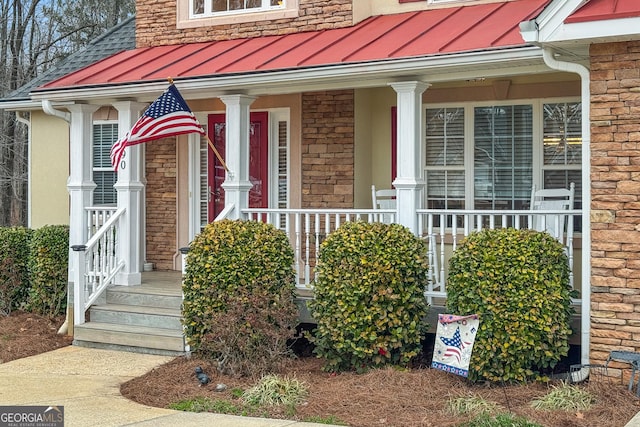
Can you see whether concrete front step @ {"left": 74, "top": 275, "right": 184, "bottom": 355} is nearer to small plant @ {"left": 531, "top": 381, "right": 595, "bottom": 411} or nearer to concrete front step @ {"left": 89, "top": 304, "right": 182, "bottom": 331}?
concrete front step @ {"left": 89, "top": 304, "right": 182, "bottom": 331}

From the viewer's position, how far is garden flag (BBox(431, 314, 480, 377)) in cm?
745

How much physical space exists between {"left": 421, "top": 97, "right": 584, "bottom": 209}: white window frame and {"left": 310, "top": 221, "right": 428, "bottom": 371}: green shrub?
2.41 metres

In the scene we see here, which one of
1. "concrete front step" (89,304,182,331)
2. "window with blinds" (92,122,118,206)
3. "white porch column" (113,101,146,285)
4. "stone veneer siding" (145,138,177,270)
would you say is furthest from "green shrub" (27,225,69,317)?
"window with blinds" (92,122,118,206)

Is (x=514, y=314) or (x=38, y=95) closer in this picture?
(x=514, y=314)

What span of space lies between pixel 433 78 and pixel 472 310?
2.63 meters

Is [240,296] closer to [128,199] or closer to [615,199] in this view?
[128,199]

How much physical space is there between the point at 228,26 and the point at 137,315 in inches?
167

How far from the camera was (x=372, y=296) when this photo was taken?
26.6 feet

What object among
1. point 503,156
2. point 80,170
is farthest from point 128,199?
point 503,156

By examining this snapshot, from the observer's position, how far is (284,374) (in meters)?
8.35

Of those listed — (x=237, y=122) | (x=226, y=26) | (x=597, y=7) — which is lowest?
(x=237, y=122)

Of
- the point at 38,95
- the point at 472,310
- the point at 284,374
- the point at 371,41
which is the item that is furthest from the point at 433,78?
the point at 38,95

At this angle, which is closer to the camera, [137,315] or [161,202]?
[137,315]

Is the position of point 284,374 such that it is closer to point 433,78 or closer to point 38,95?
point 433,78
